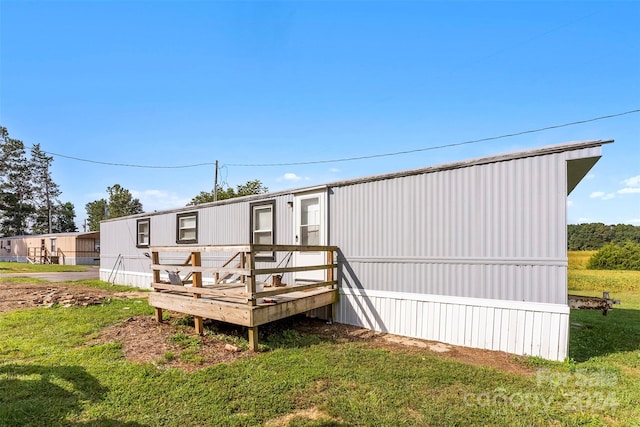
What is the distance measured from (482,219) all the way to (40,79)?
17451 millimetres

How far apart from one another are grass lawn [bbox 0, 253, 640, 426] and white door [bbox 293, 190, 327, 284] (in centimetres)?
204

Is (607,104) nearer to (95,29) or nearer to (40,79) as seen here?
(95,29)

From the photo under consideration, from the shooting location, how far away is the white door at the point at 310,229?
22.6ft

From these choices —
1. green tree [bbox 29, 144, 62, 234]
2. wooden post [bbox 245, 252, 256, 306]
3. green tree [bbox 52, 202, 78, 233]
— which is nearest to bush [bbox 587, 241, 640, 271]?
wooden post [bbox 245, 252, 256, 306]

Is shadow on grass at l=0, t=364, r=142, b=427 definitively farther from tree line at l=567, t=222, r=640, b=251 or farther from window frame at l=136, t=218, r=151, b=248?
tree line at l=567, t=222, r=640, b=251

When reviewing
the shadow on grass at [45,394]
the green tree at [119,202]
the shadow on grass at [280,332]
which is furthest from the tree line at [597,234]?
the green tree at [119,202]

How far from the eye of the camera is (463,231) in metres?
5.19

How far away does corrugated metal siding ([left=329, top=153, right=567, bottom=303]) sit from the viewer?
4484 mm

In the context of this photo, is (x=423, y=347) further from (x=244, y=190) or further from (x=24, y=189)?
(x=24, y=189)

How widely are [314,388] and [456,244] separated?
3.33 metres

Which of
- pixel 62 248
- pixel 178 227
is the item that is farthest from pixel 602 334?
pixel 62 248

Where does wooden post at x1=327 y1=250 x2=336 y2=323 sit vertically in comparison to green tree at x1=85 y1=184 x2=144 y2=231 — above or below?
below

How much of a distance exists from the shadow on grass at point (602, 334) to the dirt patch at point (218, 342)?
1.40 m

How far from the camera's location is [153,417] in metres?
2.86
